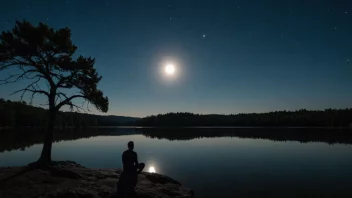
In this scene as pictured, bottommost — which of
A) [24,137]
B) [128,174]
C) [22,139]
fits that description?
[128,174]

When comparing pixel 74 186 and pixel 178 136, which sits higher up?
pixel 178 136

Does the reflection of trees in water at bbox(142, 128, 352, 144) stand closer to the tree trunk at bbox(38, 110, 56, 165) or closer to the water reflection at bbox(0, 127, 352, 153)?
the water reflection at bbox(0, 127, 352, 153)

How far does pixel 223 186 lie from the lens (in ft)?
67.9

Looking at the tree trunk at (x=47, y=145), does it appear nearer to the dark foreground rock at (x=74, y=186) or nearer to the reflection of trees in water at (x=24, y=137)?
the dark foreground rock at (x=74, y=186)

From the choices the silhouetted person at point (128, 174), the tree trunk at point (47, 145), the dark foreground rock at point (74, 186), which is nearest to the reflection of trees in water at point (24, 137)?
the tree trunk at point (47, 145)

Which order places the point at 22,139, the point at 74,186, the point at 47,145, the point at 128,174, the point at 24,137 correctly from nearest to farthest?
the point at 128,174 → the point at 74,186 → the point at 47,145 → the point at 22,139 → the point at 24,137

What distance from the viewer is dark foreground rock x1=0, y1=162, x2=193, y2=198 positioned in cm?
1377

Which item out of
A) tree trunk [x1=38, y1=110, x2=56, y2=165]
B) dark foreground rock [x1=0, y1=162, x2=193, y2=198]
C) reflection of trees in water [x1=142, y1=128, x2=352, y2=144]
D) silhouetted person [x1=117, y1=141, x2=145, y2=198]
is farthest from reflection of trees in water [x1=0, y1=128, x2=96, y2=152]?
silhouetted person [x1=117, y1=141, x2=145, y2=198]

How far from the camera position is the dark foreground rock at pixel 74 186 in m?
13.8

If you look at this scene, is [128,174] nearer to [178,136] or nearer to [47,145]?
[47,145]

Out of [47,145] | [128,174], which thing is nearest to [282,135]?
[47,145]

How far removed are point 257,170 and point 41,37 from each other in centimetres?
2571

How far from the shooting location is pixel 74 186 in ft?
50.7

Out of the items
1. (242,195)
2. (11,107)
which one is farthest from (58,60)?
(11,107)
